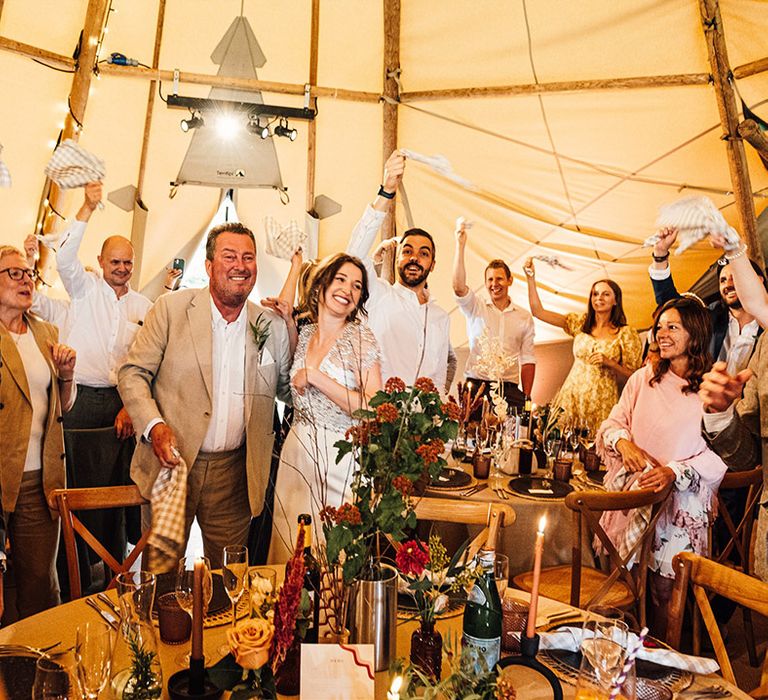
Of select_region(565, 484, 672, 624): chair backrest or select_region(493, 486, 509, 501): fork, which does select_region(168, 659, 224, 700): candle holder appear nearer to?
select_region(565, 484, 672, 624): chair backrest

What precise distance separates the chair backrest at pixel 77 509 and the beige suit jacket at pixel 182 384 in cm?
39

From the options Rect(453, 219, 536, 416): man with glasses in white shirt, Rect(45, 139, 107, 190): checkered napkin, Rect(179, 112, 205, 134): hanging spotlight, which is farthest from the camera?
Rect(179, 112, 205, 134): hanging spotlight

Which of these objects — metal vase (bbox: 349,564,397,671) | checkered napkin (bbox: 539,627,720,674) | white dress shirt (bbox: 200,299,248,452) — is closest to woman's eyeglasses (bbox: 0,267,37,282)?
white dress shirt (bbox: 200,299,248,452)

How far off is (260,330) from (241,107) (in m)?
3.62

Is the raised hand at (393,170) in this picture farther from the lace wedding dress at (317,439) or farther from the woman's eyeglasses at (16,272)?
the woman's eyeglasses at (16,272)

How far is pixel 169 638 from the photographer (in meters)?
1.36

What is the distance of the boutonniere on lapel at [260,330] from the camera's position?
2404mm

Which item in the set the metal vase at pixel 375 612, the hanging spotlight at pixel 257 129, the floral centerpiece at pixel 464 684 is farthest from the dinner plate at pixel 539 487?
the hanging spotlight at pixel 257 129

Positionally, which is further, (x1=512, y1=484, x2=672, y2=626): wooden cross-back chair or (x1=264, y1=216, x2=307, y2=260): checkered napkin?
(x1=264, y1=216, x2=307, y2=260): checkered napkin

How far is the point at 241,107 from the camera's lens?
5465mm

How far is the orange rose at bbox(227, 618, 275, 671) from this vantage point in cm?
99

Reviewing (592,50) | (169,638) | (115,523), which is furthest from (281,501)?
(592,50)

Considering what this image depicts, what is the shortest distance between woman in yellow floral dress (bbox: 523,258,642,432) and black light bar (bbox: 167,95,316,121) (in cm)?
293

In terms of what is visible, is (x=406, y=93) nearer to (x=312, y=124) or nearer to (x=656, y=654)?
(x=312, y=124)
